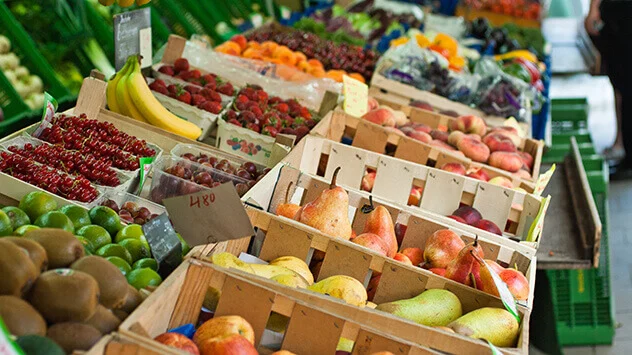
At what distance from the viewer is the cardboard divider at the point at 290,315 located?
1713 mm

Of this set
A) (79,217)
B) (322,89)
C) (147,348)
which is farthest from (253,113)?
(147,348)

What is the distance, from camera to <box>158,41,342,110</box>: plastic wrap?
156 inches

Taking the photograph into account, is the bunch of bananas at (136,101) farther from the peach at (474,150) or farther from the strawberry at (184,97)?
the peach at (474,150)

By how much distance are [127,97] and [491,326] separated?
6.17 ft

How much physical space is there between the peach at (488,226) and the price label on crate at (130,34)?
5.44ft

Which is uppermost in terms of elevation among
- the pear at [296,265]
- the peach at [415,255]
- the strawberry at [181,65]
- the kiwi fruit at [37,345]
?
the strawberry at [181,65]

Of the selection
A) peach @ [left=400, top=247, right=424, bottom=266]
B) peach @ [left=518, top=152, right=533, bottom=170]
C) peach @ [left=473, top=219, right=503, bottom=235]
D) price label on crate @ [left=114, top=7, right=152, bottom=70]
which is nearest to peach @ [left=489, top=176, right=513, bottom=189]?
peach @ [left=473, top=219, right=503, bottom=235]

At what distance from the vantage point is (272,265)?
7.02 feet

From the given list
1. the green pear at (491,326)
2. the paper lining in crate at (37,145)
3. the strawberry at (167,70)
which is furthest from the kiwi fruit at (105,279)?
the strawberry at (167,70)

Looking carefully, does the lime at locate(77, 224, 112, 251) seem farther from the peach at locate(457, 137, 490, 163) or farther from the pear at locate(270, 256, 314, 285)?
the peach at locate(457, 137, 490, 163)

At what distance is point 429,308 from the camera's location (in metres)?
2.07

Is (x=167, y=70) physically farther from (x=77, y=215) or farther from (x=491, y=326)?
(x=491, y=326)

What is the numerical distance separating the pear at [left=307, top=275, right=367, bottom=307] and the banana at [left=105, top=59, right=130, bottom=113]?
5.07 ft

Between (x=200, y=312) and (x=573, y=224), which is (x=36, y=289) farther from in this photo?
(x=573, y=224)
